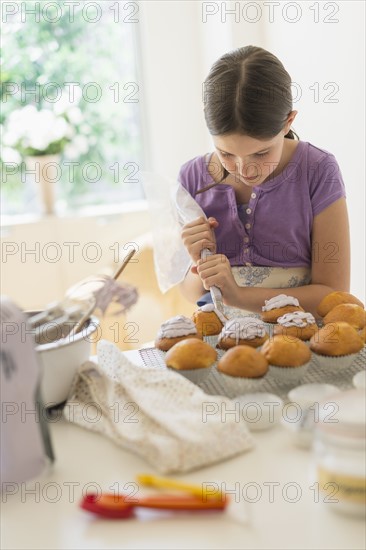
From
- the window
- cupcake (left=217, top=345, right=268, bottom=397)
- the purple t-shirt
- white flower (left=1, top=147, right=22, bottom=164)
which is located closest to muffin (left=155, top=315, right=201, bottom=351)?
cupcake (left=217, top=345, right=268, bottom=397)

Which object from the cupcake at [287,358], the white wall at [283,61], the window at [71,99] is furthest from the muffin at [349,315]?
the window at [71,99]

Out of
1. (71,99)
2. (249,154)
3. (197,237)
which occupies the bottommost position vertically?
(197,237)

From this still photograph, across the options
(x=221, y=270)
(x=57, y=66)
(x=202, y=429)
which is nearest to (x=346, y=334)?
(x=202, y=429)

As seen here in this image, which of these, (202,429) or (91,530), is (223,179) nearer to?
(202,429)

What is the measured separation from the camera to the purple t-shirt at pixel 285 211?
1.48 metres

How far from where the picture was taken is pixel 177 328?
107 cm

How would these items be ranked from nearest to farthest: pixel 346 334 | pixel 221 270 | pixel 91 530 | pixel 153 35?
1. pixel 91 530
2. pixel 346 334
3. pixel 221 270
4. pixel 153 35

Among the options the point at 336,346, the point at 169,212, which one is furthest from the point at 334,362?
the point at 169,212

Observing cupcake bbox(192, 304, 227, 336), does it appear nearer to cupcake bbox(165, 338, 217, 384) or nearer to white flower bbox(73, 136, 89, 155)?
cupcake bbox(165, 338, 217, 384)

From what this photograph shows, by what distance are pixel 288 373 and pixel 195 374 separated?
138mm

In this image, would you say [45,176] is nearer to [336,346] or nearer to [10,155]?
[10,155]

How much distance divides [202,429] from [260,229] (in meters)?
0.77

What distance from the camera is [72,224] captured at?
303 cm

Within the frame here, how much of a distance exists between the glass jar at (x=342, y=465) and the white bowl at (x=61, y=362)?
40 centimetres
